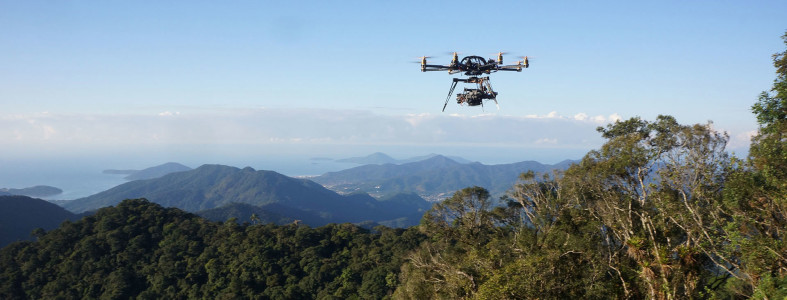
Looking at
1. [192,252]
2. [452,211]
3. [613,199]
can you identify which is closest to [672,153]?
[613,199]

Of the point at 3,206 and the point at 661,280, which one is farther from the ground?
the point at 661,280

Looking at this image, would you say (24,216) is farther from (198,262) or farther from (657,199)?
(657,199)

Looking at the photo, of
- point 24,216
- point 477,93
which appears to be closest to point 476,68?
point 477,93

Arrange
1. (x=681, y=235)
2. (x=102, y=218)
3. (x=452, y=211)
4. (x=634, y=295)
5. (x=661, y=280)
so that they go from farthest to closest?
(x=102, y=218), (x=452, y=211), (x=681, y=235), (x=634, y=295), (x=661, y=280)

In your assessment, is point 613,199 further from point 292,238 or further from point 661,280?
point 292,238

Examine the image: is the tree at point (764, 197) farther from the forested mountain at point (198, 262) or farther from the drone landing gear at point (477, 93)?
the forested mountain at point (198, 262)

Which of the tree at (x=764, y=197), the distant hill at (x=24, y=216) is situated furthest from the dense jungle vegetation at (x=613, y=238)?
the distant hill at (x=24, y=216)
